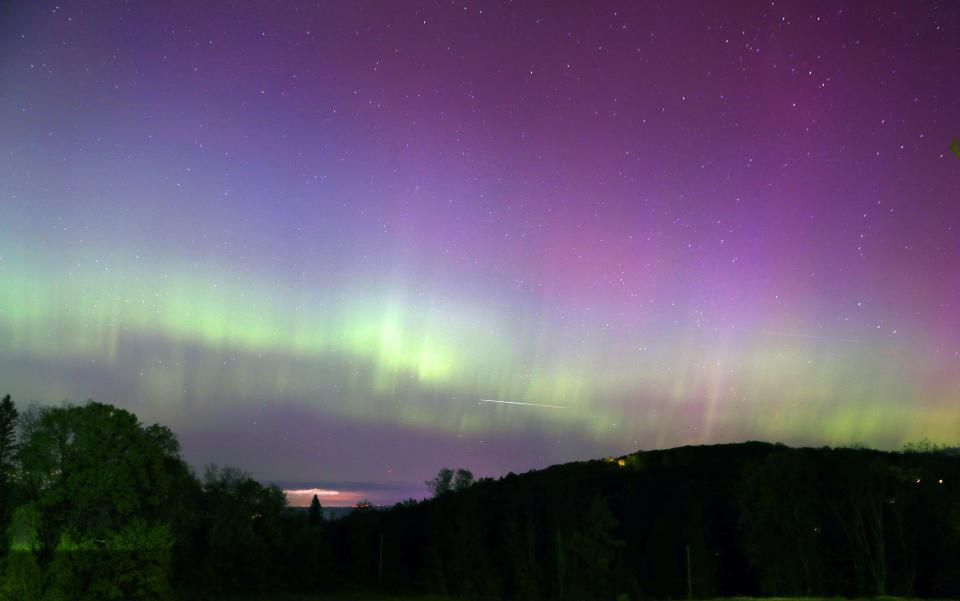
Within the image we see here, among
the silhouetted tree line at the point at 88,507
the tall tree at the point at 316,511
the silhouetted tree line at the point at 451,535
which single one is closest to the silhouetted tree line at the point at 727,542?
the silhouetted tree line at the point at 451,535

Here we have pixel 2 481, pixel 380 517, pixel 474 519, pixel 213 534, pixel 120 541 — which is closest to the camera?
pixel 120 541

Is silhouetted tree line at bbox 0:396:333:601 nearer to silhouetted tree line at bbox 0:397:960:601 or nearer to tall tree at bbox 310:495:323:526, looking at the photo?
silhouetted tree line at bbox 0:397:960:601

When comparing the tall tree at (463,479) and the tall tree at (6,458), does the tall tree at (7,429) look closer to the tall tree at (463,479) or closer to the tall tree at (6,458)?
the tall tree at (6,458)

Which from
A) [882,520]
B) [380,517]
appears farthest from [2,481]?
[882,520]

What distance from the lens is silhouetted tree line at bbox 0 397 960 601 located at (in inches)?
1364

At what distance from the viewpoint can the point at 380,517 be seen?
78562mm

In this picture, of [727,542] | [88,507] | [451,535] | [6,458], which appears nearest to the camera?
[88,507]

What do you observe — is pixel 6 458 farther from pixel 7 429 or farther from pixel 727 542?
pixel 727 542

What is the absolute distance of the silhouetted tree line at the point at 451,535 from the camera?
114 ft

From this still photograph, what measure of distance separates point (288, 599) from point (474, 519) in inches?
574

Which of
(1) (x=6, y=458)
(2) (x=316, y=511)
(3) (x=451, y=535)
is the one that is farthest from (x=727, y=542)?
(1) (x=6, y=458)

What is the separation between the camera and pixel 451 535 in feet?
193

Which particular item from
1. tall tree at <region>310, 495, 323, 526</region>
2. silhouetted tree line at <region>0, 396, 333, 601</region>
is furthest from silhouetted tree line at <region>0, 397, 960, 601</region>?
tall tree at <region>310, 495, 323, 526</region>

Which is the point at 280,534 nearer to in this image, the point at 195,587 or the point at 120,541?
the point at 195,587
